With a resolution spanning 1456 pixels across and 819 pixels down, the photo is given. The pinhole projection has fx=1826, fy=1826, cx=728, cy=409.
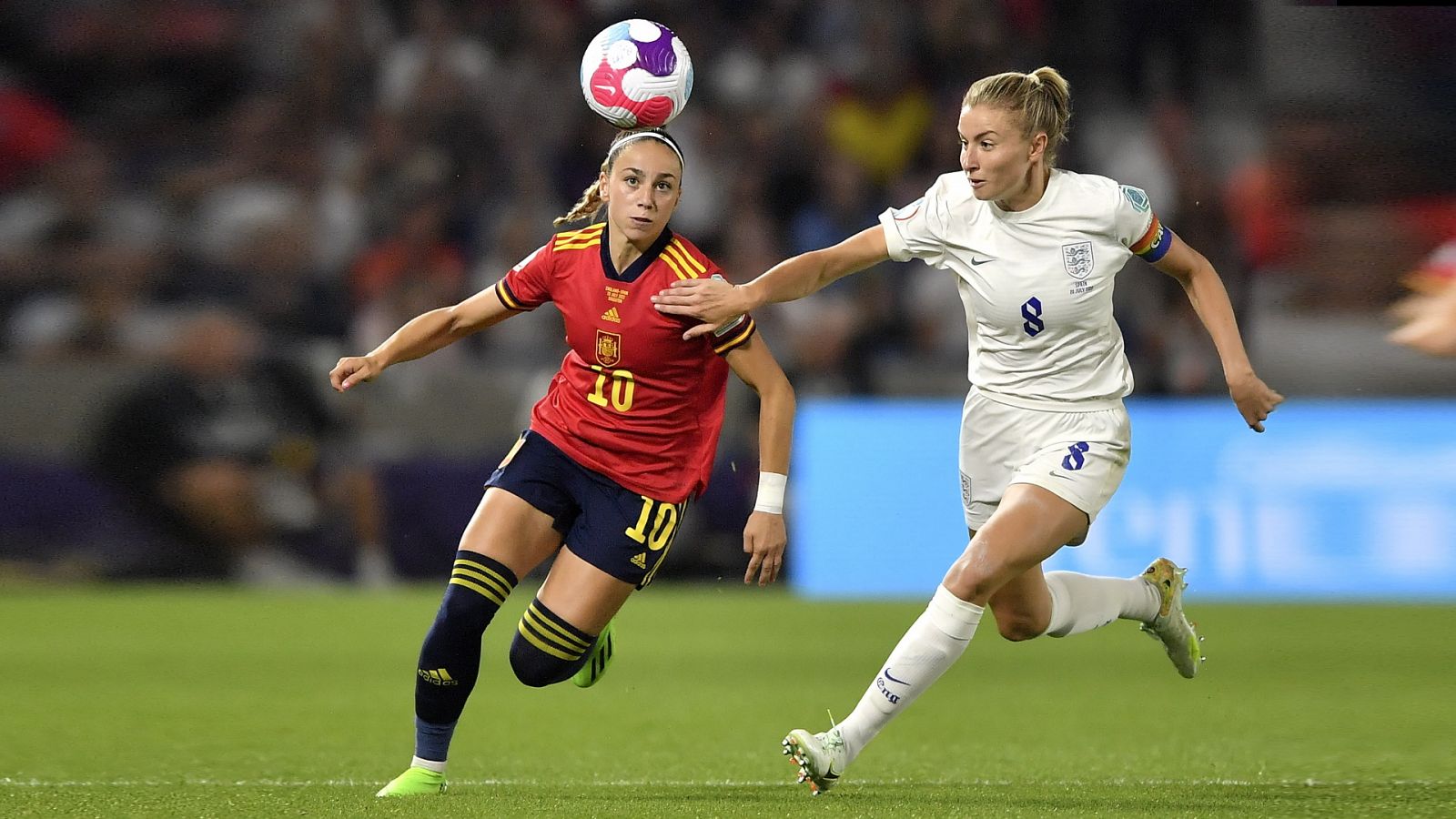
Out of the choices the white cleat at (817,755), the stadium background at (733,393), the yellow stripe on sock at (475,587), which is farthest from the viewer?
the stadium background at (733,393)

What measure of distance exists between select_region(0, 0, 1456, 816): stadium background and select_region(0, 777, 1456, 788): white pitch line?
67cm

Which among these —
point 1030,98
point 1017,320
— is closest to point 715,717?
point 1017,320

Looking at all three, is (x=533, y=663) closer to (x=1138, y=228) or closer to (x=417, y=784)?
(x=417, y=784)

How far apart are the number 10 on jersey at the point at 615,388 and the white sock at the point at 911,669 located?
1.06 m

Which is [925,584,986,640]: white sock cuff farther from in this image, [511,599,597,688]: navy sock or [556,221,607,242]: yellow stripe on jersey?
[556,221,607,242]: yellow stripe on jersey

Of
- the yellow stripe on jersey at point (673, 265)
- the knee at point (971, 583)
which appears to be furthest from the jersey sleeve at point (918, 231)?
the knee at point (971, 583)

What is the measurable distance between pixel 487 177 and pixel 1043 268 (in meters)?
8.79

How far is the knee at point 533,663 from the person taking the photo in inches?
203

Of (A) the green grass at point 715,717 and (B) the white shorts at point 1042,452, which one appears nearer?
(A) the green grass at point 715,717

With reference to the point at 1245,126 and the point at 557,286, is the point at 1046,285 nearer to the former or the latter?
the point at 557,286

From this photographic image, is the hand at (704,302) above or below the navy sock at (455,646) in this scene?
above

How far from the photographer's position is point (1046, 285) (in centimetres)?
501

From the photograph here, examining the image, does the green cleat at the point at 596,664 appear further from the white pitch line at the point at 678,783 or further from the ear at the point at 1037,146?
the ear at the point at 1037,146

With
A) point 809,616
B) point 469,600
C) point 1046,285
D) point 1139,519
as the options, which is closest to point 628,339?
point 469,600
